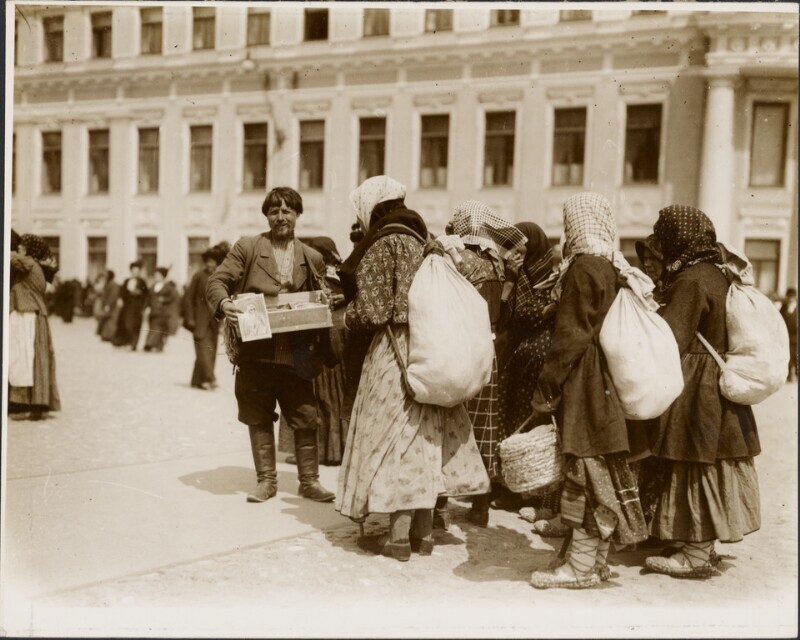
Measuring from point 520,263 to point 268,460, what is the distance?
2040mm

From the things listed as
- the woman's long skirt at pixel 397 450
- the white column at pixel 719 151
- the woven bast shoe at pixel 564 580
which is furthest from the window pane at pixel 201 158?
the white column at pixel 719 151

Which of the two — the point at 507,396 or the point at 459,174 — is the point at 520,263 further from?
the point at 459,174

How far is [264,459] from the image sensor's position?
5469 mm

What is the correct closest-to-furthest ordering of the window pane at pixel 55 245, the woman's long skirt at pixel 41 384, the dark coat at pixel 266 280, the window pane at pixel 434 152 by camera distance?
the dark coat at pixel 266 280, the window pane at pixel 55 245, the woman's long skirt at pixel 41 384, the window pane at pixel 434 152

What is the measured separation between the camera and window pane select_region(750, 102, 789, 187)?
806cm

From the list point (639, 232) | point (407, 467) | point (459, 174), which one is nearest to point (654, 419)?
point (407, 467)

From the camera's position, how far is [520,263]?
5113 mm

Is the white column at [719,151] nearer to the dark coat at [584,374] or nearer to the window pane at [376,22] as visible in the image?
the window pane at [376,22]

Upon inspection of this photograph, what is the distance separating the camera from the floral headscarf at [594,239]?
13.0 ft

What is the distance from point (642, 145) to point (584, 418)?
1116 centimetres

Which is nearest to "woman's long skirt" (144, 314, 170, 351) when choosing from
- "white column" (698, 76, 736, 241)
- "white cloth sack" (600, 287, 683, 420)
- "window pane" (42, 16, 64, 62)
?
"white column" (698, 76, 736, 241)

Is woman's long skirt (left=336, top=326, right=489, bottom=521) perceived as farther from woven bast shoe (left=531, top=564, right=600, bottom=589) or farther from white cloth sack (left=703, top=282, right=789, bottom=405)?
white cloth sack (left=703, top=282, right=789, bottom=405)

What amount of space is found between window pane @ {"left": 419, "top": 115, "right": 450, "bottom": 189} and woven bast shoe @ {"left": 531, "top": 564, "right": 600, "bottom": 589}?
8.35 meters

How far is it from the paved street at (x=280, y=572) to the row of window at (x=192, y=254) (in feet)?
9.20
